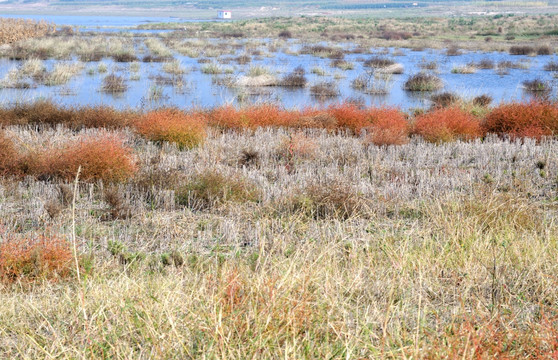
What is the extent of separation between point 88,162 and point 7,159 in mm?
1336

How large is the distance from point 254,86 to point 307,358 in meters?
20.7

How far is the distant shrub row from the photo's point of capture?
36.5 feet

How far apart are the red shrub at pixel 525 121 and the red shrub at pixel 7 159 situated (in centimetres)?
882

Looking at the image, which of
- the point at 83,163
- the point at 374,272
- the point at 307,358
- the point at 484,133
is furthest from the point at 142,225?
the point at 484,133

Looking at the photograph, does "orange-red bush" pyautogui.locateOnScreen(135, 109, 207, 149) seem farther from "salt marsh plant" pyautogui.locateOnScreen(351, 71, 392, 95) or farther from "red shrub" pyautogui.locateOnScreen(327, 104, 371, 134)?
"salt marsh plant" pyautogui.locateOnScreen(351, 71, 392, 95)

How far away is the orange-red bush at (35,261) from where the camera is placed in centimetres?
494

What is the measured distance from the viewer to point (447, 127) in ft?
39.5

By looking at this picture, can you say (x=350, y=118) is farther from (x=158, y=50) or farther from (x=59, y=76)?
(x=158, y=50)

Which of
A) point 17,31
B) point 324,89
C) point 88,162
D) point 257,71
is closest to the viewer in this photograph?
point 88,162

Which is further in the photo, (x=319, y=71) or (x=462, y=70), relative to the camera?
(x=462, y=70)

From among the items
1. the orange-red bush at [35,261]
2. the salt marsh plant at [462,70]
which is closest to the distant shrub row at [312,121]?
the orange-red bush at [35,261]

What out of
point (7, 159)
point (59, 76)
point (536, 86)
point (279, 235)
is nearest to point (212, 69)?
point (59, 76)

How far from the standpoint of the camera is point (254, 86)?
23.4m

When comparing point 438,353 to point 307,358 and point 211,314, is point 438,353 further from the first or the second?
point 211,314
